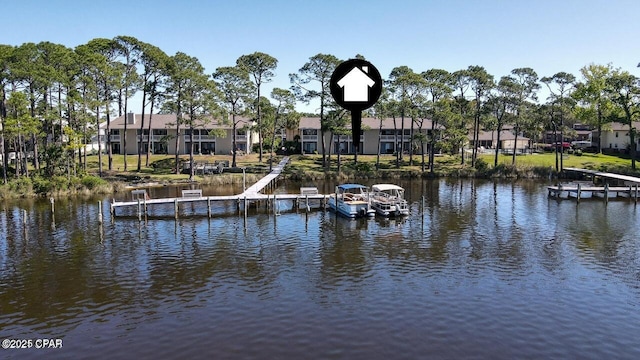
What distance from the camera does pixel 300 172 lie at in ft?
252

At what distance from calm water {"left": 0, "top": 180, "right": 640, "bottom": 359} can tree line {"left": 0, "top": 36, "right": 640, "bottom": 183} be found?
20555mm

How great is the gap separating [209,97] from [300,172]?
18.2 m

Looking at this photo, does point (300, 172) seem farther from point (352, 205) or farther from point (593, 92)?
point (593, 92)

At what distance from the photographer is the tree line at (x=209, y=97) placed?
199 feet

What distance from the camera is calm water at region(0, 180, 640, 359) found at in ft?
68.5

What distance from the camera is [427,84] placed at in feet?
258

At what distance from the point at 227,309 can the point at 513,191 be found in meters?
51.1

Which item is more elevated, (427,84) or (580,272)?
(427,84)

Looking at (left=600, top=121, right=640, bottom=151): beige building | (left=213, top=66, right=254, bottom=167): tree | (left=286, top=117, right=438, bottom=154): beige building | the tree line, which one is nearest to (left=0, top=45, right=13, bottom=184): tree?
the tree line

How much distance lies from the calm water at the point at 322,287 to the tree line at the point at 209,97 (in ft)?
67.4

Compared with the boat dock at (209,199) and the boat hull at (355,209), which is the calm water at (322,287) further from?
the boat dock at (209,199)

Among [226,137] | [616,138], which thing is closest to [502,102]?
[616,138]

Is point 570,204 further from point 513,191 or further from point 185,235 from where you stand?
point 185,235

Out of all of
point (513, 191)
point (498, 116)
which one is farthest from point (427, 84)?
point (513, 191)
